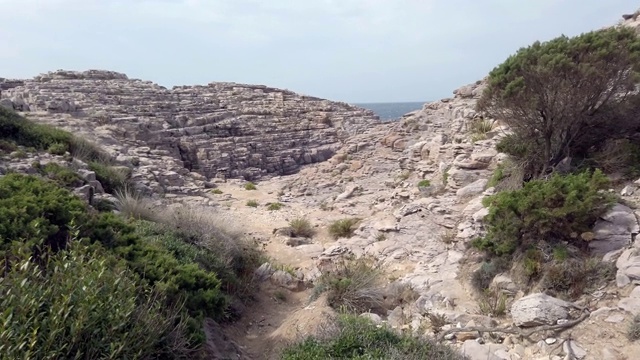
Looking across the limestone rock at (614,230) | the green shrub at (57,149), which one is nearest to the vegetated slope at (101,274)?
the green shrub at (57,149)

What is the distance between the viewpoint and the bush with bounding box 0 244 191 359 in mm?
2697

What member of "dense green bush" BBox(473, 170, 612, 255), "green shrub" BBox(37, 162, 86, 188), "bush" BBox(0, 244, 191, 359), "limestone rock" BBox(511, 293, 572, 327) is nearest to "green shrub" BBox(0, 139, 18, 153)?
"green shrub" BBox(37, 162, 86, 188)

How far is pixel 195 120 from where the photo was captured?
80.6 feet

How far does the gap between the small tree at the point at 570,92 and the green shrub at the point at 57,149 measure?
31.6 feet

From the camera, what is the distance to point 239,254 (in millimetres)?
7719

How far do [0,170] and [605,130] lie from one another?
10233 mm

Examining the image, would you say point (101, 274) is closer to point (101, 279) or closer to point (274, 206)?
point (101, 279)

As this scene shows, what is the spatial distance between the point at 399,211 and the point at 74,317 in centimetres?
799

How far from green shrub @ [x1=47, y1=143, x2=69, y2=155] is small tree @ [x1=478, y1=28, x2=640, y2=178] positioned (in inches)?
379

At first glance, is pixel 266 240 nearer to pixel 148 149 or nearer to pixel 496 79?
pixel 496 79

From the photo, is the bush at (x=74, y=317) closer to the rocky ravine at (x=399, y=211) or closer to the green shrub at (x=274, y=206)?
the rocky ravine at (x=399, y=211)

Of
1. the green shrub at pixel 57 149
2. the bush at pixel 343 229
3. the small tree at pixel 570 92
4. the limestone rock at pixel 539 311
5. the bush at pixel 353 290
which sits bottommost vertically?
the bush at pixel 343 229

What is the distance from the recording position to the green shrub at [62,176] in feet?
25.6

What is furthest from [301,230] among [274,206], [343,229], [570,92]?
[570,92]
